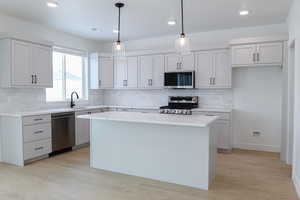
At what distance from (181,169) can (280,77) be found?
319 cm

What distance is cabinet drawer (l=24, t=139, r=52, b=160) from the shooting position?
12.9 ft

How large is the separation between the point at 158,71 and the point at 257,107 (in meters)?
2.42

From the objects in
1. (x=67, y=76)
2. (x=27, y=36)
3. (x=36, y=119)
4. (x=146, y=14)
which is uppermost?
(x=146, y=14)

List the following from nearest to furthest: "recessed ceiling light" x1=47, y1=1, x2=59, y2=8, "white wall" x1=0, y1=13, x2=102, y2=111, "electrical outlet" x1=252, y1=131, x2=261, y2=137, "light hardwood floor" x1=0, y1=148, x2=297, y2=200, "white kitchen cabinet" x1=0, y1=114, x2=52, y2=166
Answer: "light hardwood floor" x1=0, y1=148, x2=297, y2=200
"recessed ceiling light" x1=47, y1=1, x2=59, y2=8
"white kitchen cabinet" x1=0, y1=114, x2=52, y2=166
"white wall" x1=0, y1=13, x2=102, y2=111
"electrical outlet" x1=252, y1=131, x2=261, y2=137

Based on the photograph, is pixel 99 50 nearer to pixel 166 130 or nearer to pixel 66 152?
pixel 66 152

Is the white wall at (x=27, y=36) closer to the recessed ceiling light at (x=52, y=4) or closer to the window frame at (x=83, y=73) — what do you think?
the window frame at (x=83, y=73)

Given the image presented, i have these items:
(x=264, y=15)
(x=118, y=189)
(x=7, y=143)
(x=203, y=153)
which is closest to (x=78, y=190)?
(x=118, y=189)

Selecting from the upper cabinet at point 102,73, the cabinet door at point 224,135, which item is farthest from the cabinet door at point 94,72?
the cabinet door at point 224,135

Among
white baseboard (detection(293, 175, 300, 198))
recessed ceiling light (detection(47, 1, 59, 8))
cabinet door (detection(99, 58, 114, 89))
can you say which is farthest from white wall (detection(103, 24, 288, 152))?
recessed ceiling light (detection(47, 1, 59, 8))

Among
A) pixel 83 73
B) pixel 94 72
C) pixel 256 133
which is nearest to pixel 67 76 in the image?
pixel 83 73

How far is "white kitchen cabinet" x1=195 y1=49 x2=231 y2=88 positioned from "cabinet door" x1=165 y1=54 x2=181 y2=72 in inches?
18.2

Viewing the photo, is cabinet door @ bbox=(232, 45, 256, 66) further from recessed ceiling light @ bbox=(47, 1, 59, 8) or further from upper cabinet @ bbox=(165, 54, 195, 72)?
recessed ceiling light @ bbox=(47, 1, 59, 8)

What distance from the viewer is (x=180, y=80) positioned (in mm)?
5176

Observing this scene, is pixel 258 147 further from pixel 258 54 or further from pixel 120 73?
pixel 120 73
